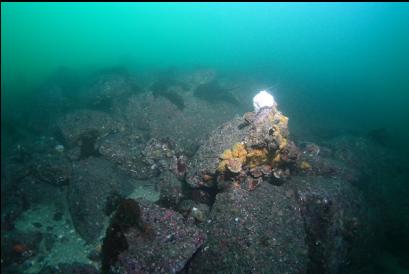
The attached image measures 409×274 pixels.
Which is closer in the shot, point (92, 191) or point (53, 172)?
point (92, 191)

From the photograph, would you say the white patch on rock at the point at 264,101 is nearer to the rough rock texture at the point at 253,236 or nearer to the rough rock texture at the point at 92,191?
the rough rock texture at the point at 253,236

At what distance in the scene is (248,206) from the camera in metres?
6.77

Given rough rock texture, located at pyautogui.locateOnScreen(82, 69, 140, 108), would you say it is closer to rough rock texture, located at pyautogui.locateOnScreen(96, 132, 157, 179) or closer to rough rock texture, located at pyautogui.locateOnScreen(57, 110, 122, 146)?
rough rock texture, located at pyautogui.locateOnScreen(57, 110, 122, 146)

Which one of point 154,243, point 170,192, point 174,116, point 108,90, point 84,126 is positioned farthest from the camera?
point 108,90

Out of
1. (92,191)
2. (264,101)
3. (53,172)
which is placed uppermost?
(264,101)

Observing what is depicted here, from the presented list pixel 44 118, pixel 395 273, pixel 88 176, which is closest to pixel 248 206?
pixel 395 273

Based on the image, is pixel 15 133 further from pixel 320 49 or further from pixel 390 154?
pixel 320 49

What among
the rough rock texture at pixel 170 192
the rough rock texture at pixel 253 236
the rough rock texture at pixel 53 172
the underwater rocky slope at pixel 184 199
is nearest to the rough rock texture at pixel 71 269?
the underwater rocky slope at pixel 184 199

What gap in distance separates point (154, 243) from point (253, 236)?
2.33 meters

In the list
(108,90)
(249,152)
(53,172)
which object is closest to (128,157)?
(53,172)

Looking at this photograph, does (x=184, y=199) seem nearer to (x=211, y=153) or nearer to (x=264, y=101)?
(x=211, y=153)

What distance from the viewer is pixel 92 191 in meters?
9.33

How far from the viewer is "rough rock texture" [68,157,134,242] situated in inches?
342

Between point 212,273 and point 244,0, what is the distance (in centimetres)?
18794
